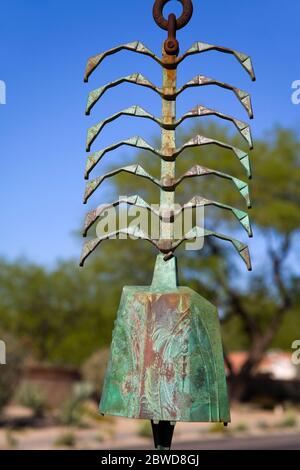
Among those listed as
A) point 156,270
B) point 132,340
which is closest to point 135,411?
point 132,340

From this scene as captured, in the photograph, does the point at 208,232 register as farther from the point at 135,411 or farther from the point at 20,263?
the point at 20,263

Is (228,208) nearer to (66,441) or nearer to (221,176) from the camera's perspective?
(221,176)

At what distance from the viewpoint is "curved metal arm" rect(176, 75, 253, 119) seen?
4719mm

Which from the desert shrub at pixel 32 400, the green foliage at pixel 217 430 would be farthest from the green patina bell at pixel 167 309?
the desert shrub at pixel 32 400

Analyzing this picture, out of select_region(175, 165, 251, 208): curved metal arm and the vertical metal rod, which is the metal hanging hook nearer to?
the vertical metal rod

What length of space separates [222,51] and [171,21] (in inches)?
15.9

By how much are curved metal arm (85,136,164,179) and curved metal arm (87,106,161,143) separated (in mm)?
86

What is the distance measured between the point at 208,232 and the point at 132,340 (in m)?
0.83

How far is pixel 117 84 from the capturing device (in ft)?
16.3

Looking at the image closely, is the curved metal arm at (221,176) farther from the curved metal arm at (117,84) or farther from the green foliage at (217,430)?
the green foliage at (217,430)

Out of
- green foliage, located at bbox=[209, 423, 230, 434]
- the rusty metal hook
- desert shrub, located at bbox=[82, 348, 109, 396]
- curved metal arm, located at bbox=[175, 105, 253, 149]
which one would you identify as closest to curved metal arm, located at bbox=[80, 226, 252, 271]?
curved metal arm, located at bbox=[175, 105, 253, 149]

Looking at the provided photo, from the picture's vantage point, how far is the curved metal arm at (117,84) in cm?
495

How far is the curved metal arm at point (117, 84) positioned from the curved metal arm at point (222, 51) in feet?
0.81

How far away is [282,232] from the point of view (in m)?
34.6
